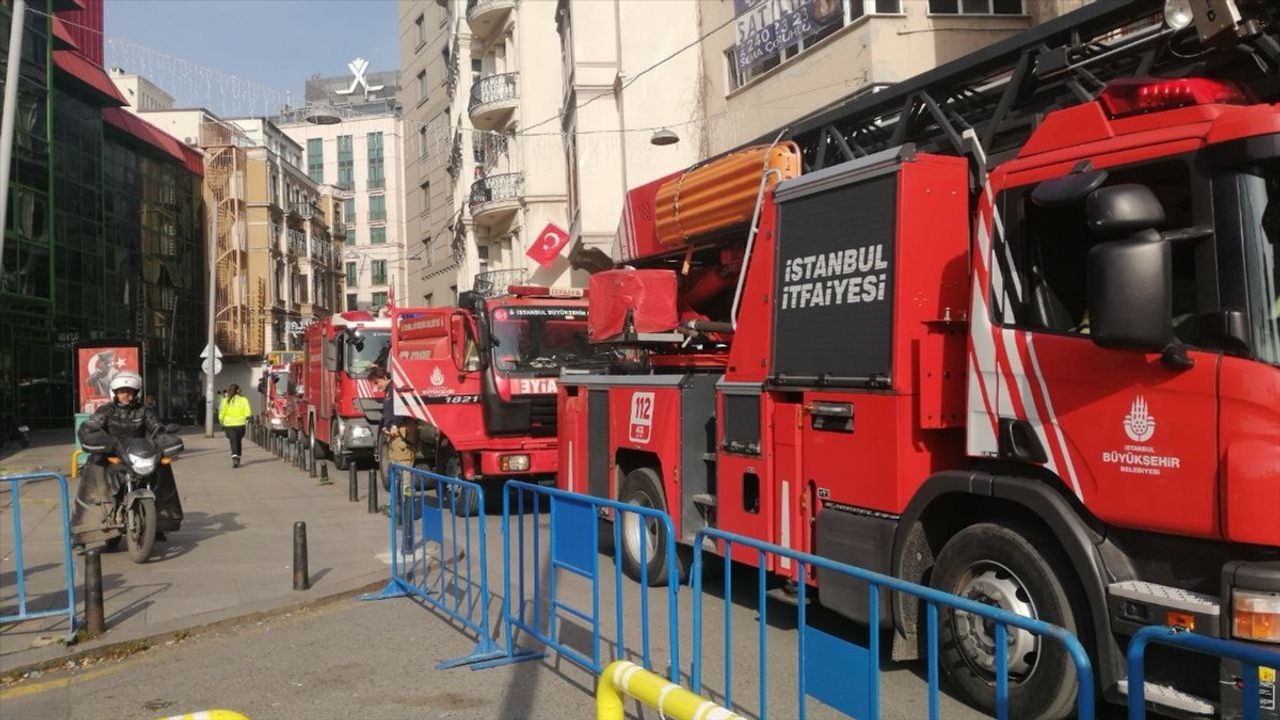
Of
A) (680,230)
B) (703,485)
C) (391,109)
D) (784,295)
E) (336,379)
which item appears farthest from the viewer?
(391,109)

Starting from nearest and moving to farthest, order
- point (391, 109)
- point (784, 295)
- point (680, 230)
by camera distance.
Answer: point (784, 295), point (680, 230), point (391, 109)

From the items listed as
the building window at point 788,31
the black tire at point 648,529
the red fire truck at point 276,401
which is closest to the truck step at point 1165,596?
the black tire at point 648,529

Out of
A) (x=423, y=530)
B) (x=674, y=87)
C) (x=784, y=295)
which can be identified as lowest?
(x=423, y=530)

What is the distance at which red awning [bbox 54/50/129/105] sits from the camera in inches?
1422

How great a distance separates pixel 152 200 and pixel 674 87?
34073 mm

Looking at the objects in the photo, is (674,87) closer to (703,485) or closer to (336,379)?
(336,379)

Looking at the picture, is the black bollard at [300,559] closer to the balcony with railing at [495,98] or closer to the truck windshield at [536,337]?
the truck windshield at [536,337]

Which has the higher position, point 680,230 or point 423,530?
point 680,230

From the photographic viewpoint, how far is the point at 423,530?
25.8 ft

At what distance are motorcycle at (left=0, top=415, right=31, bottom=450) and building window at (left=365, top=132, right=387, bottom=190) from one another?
142ft

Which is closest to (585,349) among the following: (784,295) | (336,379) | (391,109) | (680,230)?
(680,230)

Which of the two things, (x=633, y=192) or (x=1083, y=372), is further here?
(x=633, y=192)

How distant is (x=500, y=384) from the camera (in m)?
12.8

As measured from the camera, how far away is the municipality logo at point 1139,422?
4.38m
